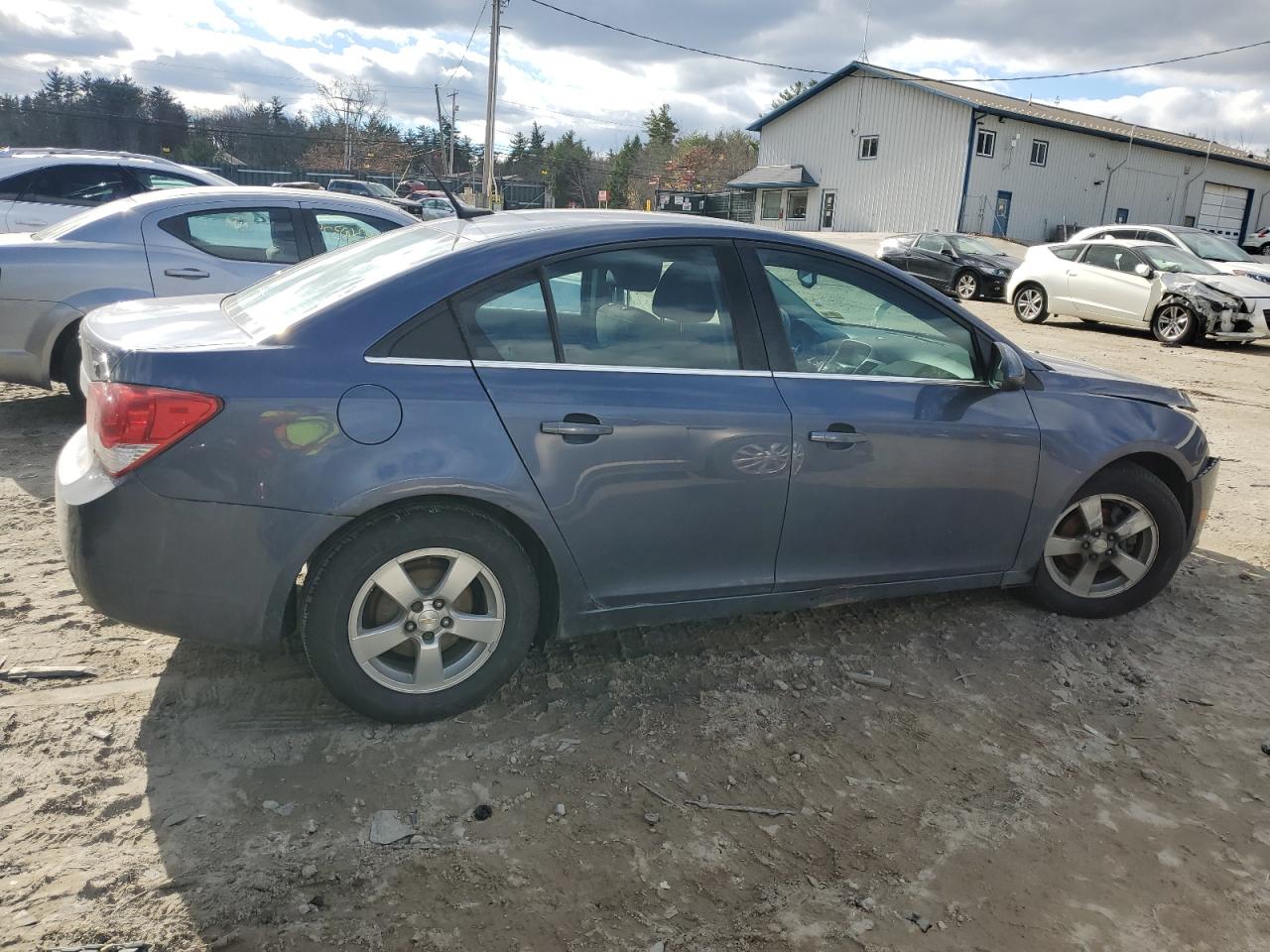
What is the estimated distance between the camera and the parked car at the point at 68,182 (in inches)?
372

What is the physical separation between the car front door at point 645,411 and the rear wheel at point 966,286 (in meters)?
18.0

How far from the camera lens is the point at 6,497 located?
5113 millimetres

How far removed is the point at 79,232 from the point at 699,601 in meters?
5.32

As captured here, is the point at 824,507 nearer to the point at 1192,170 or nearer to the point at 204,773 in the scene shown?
the point at 204,773

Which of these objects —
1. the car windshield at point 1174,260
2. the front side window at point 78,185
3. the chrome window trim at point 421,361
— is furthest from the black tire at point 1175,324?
the chrome window trim at point 421,361

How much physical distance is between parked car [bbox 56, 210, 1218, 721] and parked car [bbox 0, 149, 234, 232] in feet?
22.5

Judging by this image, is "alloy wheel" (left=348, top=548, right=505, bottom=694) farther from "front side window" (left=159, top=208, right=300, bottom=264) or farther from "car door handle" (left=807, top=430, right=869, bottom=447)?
"front side window" (left=159, top=208, right=300, bottom=264)

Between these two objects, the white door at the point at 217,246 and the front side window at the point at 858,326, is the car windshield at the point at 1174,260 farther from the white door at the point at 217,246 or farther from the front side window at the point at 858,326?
the white door at the point at 217,246

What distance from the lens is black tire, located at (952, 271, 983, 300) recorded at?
1972cm

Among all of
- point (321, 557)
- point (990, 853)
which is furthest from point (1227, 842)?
point (321, 557)

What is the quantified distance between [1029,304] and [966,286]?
391cm

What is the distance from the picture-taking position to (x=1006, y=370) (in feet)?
12.0

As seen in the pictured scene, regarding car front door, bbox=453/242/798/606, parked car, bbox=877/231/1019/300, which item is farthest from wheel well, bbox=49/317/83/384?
parked car, bbox=877/231/1019/300

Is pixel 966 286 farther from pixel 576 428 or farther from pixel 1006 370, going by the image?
pixel 576 428
